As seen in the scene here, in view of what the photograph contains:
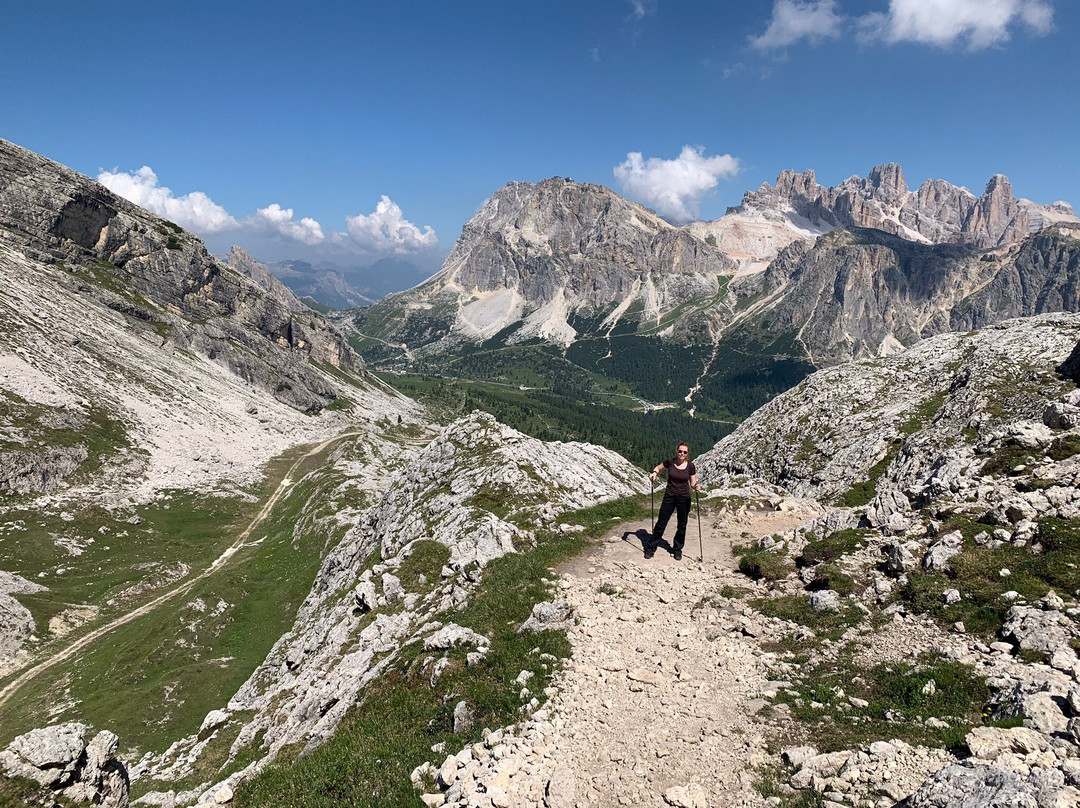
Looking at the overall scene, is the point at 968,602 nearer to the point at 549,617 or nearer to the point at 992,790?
the point at 992,790

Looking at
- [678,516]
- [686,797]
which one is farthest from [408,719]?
[678,516]

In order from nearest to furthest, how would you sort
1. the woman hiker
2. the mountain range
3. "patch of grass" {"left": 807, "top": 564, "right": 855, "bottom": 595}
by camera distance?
1. the mountain range
2. "patch of grass" {"left": 807, "top": 564, "right": 855, "bottom": 595}
3. the woman hiker

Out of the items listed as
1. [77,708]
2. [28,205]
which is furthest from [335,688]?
[28,205]

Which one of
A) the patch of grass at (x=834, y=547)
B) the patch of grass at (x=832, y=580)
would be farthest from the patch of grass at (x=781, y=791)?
the patch of grass at (x=834, y=547)

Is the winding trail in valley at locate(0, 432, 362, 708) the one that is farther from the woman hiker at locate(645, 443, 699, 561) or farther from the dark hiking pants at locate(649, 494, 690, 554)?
the woman hiker at locate(645, 443, 699, 561)

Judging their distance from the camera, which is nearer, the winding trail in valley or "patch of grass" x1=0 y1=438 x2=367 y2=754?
"patch of grass" x1=0 y1=438 x2=367 y2=754

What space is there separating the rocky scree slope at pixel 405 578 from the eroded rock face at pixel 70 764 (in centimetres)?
300

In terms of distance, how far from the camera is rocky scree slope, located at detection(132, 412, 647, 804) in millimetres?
22609

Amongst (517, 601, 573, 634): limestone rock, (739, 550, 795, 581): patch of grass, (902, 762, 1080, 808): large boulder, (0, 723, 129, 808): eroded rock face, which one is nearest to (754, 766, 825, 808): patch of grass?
(902, 762, 1080, 808): large boulder

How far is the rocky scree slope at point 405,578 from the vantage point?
22.6m

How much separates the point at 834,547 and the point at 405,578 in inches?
920

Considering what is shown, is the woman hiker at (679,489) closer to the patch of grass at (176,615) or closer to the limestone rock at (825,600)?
the limestone rock at (825,600)

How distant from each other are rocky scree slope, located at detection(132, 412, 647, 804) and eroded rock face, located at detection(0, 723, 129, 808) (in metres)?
3.00

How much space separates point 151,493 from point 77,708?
6346 cm
